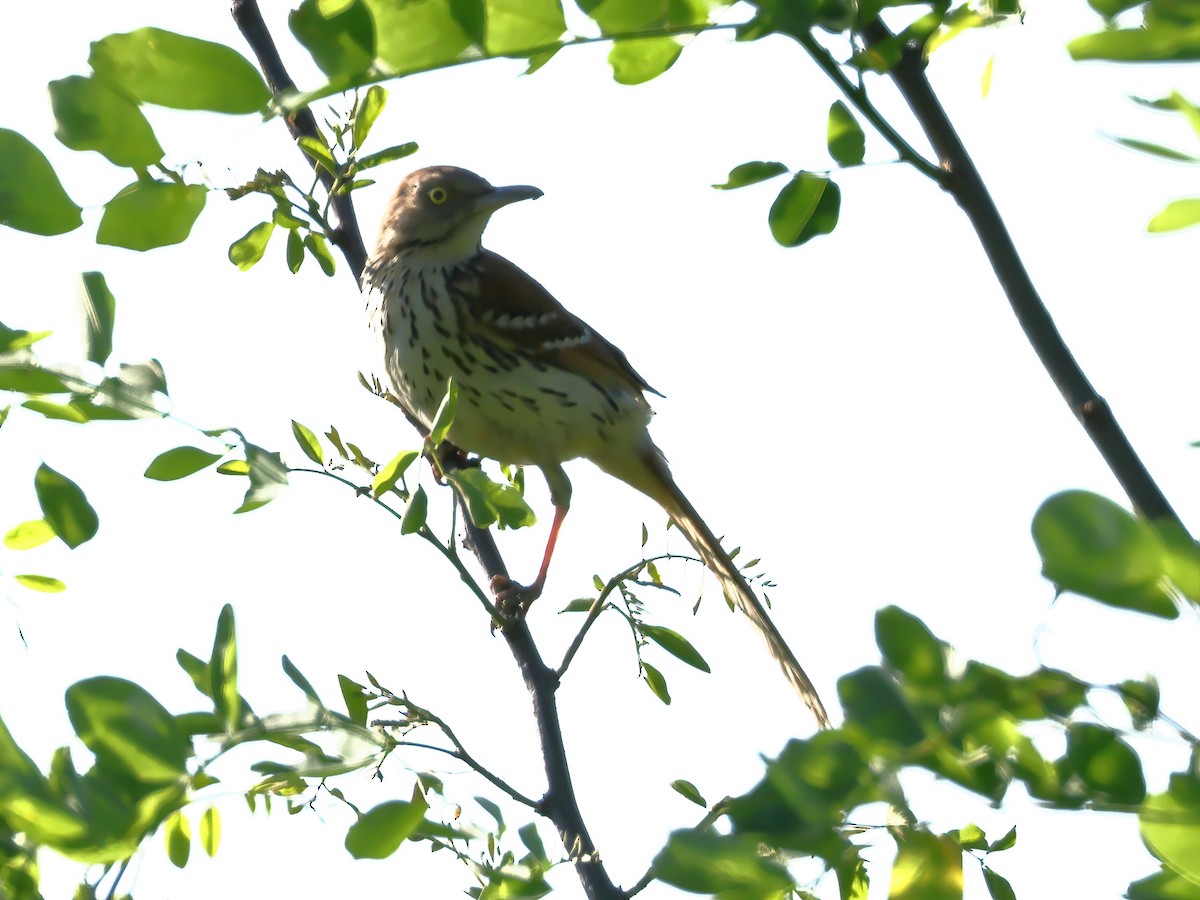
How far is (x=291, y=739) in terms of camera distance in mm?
1692

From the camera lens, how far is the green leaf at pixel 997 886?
239 centimetres

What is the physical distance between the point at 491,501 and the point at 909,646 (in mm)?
1097

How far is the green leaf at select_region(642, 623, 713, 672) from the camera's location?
3439mm

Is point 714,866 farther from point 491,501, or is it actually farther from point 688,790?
point 688,790

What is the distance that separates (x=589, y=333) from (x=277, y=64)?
2.65 m

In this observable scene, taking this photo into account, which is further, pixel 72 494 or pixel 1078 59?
pixel 72 494

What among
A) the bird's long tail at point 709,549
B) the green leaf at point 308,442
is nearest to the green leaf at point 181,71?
the green leaf at point 308,442

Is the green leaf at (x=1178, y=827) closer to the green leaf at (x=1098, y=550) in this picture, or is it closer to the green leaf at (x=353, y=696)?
the green leaf at (x=1098, y=550)

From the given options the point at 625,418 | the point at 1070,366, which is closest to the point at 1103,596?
the point at 1070,366

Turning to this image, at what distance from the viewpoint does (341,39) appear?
5.00 feet

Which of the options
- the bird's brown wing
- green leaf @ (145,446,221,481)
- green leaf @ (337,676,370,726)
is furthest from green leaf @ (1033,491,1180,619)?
the bird's brown wing

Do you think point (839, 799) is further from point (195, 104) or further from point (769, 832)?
point (195, 104)

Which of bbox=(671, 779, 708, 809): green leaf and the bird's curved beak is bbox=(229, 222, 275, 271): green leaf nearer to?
bbox=(671, 779, 708, 809): green leaf

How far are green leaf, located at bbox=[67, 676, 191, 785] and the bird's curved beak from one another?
4.32 metres
